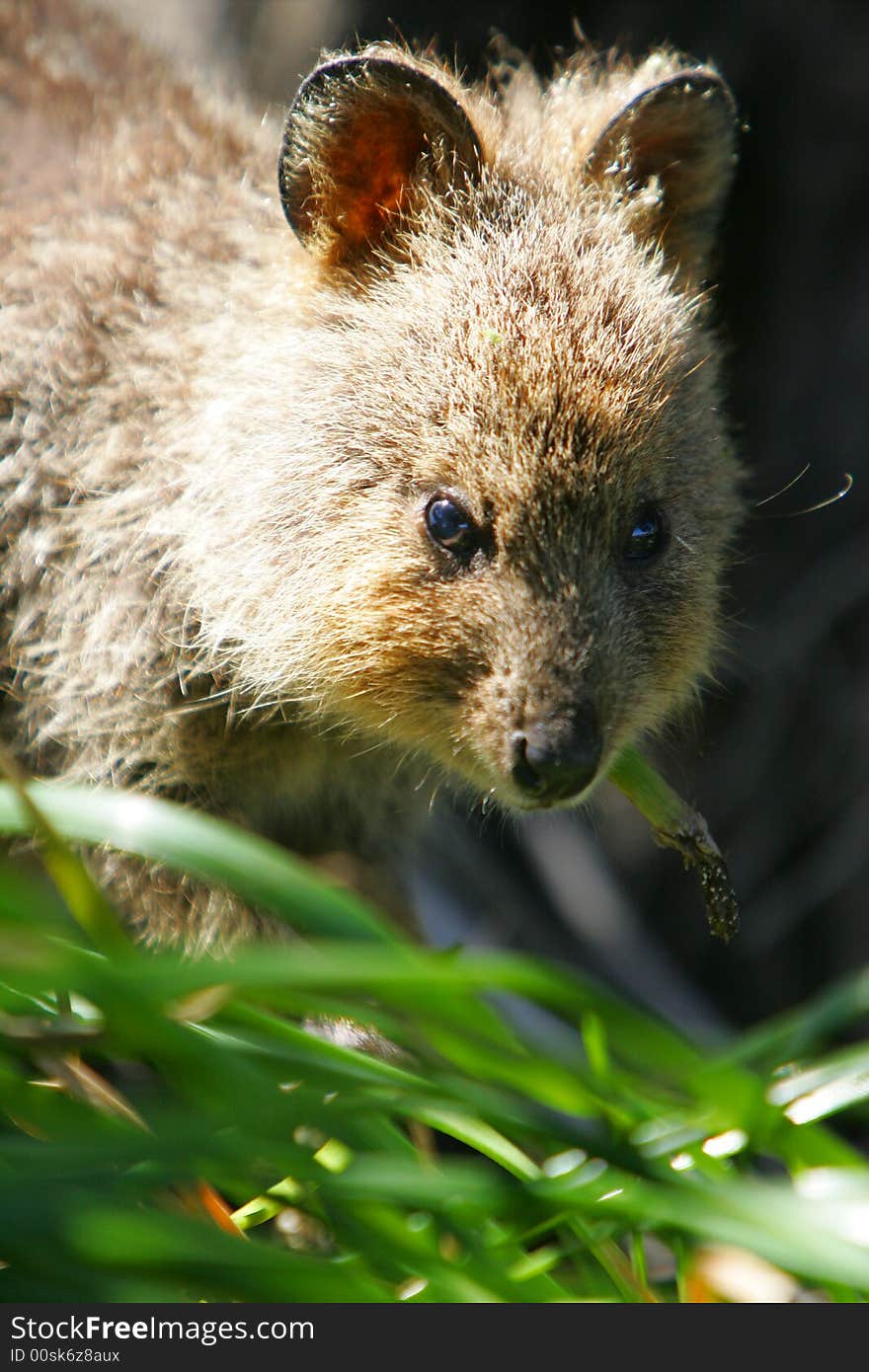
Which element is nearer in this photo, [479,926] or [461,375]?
[461,375]

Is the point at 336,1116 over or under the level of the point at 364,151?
under

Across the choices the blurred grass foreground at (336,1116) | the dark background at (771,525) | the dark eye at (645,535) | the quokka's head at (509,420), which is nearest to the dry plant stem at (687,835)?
the quokka's head at (509,420)

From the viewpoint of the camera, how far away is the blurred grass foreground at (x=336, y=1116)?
1220 mm

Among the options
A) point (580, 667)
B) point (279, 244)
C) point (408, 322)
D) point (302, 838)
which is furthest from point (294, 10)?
point (580, 667)

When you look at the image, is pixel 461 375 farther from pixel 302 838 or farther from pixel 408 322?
pixel 302 838

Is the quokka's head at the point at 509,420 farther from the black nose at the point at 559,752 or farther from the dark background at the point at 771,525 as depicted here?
the dark background at the point at 771,525

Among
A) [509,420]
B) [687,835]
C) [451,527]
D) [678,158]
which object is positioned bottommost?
[687,835]

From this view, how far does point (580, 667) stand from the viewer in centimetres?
211

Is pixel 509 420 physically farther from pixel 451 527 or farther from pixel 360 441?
pixel 360 441

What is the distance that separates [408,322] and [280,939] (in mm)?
1205

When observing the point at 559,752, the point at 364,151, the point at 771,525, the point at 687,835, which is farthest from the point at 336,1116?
the point at 771,525

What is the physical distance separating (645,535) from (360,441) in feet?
1.74

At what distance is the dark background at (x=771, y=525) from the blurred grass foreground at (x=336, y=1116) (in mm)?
2588

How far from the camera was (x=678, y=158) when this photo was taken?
2.66 m
